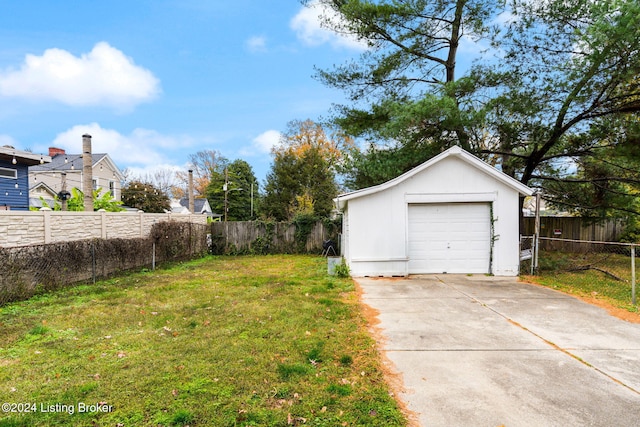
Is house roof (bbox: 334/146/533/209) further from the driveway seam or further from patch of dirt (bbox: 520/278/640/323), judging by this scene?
the driveway seam

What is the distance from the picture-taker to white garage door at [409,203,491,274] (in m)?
9.09

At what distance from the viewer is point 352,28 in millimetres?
10945

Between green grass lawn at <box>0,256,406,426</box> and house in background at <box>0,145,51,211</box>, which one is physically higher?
house in background at <box>0,145,51,211</box>

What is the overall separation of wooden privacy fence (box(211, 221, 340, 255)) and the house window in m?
9.34

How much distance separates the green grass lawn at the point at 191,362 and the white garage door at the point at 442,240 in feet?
11.0

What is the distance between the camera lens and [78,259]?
7.84 metres

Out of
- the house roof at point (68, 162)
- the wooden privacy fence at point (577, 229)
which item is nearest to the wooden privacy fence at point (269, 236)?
the wooden privacy fence at point (577, 229)

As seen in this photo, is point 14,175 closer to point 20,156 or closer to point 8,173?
point 8,173

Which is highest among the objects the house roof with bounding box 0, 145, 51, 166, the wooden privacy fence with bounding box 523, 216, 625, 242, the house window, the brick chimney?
the brick chimney

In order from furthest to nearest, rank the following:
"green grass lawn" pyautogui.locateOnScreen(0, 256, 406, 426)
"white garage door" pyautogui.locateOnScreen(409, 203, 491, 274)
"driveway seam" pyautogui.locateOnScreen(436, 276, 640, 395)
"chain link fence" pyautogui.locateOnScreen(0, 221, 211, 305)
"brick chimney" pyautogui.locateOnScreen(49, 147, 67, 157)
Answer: "brick chimney" pyautogui.locateOnScreen(49, 147, 67, 157)
"white garage door" pyautogui.locateOnScreen(409, 203, 491, 274)
"chain link fence" pyautogui.locateOnScreen(0, 221, 211, 305)
"driveway seam" pyautogui.locateOnScreen(436, 276, 640, 395)
"green grass lawn" pyautogui.locateOnScreen(0, 256, 406, 426)

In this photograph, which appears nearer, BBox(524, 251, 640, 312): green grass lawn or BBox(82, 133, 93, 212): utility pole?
BBox(524, 251, 640, 312): green grass lawn

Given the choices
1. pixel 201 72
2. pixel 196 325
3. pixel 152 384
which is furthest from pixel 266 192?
pixel 152 384

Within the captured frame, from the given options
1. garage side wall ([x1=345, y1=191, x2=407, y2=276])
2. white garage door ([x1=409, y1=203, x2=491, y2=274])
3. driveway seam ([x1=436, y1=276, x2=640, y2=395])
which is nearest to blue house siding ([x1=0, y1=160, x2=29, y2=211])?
garage side wall ([x1=345, y1=191, x2=407, y2=276])

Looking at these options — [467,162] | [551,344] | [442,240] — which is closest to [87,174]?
[442,240]
